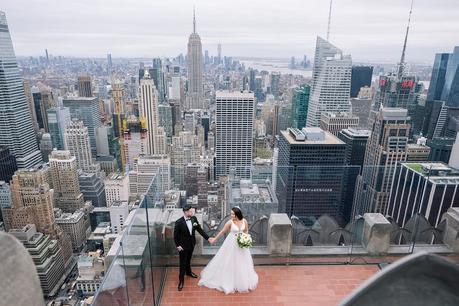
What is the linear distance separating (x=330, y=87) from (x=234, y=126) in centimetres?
3216

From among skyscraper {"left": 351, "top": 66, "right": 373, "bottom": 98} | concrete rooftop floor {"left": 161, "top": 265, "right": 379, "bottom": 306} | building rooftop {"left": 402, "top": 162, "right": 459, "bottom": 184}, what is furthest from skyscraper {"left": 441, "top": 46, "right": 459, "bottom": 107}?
concrete rooftop floor {"left": 161, "top": 265, "right": 379, "bottom": 306}

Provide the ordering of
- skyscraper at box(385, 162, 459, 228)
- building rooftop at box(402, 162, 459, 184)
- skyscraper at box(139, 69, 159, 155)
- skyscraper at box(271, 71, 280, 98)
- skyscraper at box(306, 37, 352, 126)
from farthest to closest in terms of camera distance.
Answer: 1. skyscraper at box(271, 71, 280, 98)
2. skyscraper at box(306, 37, 352, 126)
3. skyscraper at box(139, 69, 159, 155)
4. skyscraper at box(385, 162, 459, 228)
5. building rooftop at box(402, 162, 459, 184)

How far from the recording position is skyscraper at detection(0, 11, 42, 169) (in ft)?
173

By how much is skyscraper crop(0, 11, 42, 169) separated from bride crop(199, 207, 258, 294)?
6130cm

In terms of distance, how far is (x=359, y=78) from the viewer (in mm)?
99500

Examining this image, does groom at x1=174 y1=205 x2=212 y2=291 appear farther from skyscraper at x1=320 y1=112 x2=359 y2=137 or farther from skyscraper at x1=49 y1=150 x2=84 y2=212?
skyscraper at x1=320 y1=112 x2=359 y2=137

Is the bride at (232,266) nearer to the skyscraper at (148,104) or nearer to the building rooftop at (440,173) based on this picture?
the building rooftop at (440,173)

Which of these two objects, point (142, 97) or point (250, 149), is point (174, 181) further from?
point (142, 97)

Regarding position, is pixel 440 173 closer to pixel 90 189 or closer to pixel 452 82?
pixel 90 189

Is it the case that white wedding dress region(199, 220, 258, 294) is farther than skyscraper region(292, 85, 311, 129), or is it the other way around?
skyscraper region(292, 85, 311, 129)

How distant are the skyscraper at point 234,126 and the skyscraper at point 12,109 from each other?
3464 cm

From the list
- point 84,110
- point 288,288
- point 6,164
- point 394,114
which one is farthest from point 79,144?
point 288,288

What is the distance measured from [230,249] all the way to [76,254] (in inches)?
1522

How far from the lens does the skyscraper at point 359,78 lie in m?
98.7
